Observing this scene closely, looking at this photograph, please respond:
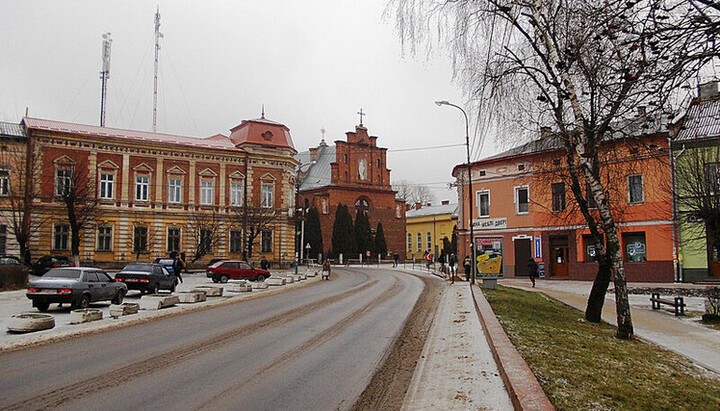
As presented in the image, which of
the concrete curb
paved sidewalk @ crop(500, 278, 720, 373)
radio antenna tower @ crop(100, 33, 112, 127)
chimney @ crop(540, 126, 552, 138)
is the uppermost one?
radio antenna tower @ crop(100, 33, 112, 127)

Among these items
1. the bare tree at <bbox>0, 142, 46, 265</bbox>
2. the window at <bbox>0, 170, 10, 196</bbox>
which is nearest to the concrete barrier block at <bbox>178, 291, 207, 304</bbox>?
the bare tree at <bbox>0, 142, 46, 265</bbox>

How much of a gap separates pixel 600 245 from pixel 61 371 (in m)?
13.6

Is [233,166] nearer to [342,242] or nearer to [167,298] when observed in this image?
[342,242]

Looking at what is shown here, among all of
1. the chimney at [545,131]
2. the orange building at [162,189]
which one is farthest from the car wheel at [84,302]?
the orange building at [162,189]

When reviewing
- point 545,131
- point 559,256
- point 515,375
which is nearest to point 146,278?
point 545,131

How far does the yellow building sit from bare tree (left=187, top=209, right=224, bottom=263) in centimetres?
3811

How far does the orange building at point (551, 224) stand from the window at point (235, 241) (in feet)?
69.9

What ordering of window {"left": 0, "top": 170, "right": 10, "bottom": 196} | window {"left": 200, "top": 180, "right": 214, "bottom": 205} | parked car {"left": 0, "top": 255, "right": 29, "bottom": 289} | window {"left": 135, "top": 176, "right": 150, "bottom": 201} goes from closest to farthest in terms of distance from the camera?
parked car {"left": 0, "top": 255, "right": 29, "bottom": 289}
window {"left": 0, "top": 170, "right": 10, "bottom": 196}
window {"left": 135, "top": 176, "right": 150, "bottom": 201}
window {"left": 200, "top": 180, "right": 214, "bottom": 205}

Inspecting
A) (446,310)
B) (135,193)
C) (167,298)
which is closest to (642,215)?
(446,310)

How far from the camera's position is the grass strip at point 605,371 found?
22.8 feet

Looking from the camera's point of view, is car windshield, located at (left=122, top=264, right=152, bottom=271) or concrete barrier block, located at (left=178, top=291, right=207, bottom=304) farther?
car windshield, located at (left=122, top=264, right=152, bottom=271)

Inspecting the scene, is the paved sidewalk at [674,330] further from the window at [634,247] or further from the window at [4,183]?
the window at [4,183]

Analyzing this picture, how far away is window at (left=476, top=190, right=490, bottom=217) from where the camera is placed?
4538 centimetres

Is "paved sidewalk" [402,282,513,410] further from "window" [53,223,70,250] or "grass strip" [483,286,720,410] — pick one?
"window" [53,223,70,250]
